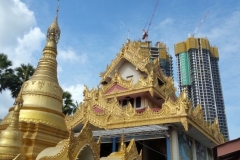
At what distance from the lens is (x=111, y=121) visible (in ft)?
51.5

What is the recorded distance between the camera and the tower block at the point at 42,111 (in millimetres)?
8711

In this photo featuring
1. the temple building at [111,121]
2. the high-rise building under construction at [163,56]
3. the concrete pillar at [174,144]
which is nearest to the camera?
the temple building at [111,121]

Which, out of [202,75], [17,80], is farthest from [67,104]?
[202,75]

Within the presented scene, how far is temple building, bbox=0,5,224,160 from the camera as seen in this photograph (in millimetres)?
7734

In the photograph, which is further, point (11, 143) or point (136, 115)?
point (136, 115)

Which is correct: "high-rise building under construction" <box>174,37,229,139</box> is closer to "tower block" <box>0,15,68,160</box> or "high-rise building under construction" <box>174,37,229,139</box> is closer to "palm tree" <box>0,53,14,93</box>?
"palm tree" <box>0,53,14,93</box>

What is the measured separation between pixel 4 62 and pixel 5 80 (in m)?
1.32

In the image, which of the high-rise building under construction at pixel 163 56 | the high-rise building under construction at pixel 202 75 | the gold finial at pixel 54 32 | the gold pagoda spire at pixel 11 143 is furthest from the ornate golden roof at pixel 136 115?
the high-rise building under construction at pixel 163 56

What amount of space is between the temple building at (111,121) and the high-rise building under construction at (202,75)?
1681 inches

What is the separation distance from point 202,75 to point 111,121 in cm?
5214

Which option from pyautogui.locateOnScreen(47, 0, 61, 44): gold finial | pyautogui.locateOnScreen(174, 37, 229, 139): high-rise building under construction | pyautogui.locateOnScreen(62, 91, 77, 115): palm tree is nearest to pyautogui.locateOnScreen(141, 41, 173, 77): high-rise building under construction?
pyautogui.locateOnScreen(174, 37, 229, 139): high-rise building under construction

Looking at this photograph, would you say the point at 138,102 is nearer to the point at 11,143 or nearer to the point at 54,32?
the point at 54,32

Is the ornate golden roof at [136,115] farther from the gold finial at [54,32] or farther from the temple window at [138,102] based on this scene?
the gold finial at [54,32]

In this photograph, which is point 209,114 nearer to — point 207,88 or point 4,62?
point 207,88
